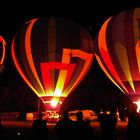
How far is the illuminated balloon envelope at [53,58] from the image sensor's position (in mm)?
20797

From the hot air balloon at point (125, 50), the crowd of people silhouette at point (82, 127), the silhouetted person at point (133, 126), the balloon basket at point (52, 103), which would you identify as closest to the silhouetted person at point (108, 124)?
the crowd of people silhouette at point (82, 127)

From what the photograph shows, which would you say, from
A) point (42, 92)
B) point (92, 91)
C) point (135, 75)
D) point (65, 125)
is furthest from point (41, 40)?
point (92, 91)

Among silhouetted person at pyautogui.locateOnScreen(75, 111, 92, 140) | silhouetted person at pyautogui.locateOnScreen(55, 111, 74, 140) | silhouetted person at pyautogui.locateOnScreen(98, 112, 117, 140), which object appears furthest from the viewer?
silhouetted person at pyautogui.locateOnScreen(98, 112, 117, 140)

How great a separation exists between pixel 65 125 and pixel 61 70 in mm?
12246

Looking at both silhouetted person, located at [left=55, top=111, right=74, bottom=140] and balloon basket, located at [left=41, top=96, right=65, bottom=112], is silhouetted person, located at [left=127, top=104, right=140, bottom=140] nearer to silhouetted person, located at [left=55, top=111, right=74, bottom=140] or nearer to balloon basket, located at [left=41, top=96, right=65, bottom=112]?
silhouetted person, located at [left=55, top=111, right=74, bottom=140]

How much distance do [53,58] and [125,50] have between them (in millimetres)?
3391

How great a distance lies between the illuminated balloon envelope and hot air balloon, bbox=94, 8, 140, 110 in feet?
4.53

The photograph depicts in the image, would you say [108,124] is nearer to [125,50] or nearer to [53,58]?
[125,50]

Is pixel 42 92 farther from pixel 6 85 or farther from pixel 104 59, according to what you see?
pixel 6 85

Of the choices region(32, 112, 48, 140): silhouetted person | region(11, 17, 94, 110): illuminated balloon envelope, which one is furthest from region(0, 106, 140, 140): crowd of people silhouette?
region(11, 17, 94, 110): illuminated balloon envelope

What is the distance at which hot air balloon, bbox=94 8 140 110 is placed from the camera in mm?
20047

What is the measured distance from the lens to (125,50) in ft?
66.3

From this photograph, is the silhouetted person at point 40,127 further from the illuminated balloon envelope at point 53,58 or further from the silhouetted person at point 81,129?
the illuminated balloon envelope at point 53,58

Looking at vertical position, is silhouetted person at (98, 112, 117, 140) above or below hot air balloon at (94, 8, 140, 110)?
below
